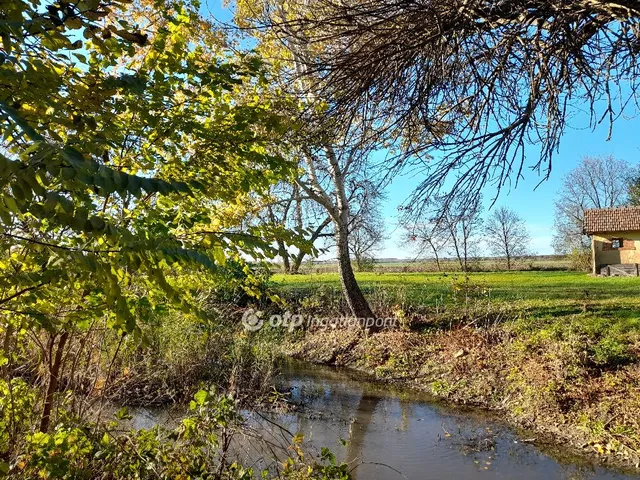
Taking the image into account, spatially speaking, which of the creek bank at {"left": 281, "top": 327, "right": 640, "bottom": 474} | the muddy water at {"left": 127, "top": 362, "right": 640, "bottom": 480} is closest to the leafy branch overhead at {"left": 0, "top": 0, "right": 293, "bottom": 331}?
the muddy water at {"left": 127, "top": 362, "right": 640, "bottom": 480}

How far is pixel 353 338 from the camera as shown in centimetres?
1126

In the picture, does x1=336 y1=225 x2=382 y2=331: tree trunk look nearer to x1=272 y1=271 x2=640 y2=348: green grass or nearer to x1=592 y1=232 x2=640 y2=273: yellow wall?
x1=272 y1=271 x2=640 y2=348: green grass

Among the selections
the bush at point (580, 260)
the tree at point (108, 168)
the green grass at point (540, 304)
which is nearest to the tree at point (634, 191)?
the bush at point (580, 260)

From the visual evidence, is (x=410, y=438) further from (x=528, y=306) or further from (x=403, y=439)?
(x=528, y=306)

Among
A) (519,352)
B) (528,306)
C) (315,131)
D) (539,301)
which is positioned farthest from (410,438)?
(539,301)

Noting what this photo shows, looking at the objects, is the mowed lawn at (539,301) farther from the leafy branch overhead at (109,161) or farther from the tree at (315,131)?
the leafy branch overhead at (109,161)

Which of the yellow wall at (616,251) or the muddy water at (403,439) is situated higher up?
the yellow wall at (616,251)

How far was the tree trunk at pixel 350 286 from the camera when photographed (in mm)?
11156

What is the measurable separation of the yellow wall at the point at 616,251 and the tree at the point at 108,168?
2536 centimetres

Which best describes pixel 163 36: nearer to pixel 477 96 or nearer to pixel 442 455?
pixel 477 96

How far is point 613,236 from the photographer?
24.3m

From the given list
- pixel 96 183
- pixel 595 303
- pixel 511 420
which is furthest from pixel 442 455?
pixel 595 303

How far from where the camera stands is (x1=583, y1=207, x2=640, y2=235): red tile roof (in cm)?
2345

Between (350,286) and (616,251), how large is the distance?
19.8m
